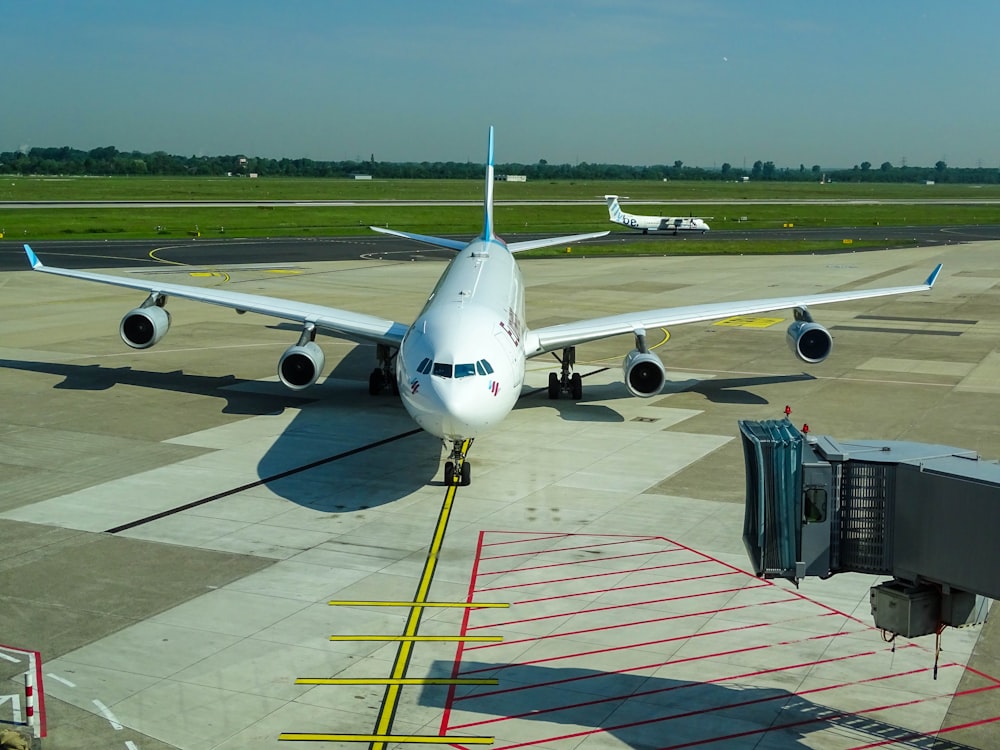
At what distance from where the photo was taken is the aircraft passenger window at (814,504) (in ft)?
44.6

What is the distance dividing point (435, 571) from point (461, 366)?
15.6ft

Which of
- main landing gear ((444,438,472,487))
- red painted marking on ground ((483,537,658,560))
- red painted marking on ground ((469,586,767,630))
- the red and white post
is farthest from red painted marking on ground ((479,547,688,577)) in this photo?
the red and white post

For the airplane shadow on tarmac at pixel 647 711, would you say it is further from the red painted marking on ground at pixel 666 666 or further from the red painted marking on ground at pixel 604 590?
the red painted marking on ground at pixel 604 590

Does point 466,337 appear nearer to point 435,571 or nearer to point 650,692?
point 435,571

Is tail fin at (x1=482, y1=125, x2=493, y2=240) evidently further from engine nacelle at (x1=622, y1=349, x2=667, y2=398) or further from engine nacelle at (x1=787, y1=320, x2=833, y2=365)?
engine nacelle at (x1=787, y1=320, x2=833, y2=365)

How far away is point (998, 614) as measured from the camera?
1778 centimetres

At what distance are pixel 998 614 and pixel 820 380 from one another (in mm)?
19741

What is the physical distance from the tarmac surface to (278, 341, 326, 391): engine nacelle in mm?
1235

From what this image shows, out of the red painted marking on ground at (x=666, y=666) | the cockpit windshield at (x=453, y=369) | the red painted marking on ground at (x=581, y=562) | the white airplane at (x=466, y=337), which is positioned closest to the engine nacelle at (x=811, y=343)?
the white airplane at (x=466, y=337)

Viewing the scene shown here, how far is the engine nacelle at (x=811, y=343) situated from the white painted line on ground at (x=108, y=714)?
2558cm

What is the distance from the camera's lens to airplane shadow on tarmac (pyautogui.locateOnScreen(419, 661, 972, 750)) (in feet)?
45.0

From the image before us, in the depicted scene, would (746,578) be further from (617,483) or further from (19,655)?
(19,655)

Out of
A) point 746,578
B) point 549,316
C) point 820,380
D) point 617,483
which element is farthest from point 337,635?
point 549,316

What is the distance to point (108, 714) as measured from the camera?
14.3 m
